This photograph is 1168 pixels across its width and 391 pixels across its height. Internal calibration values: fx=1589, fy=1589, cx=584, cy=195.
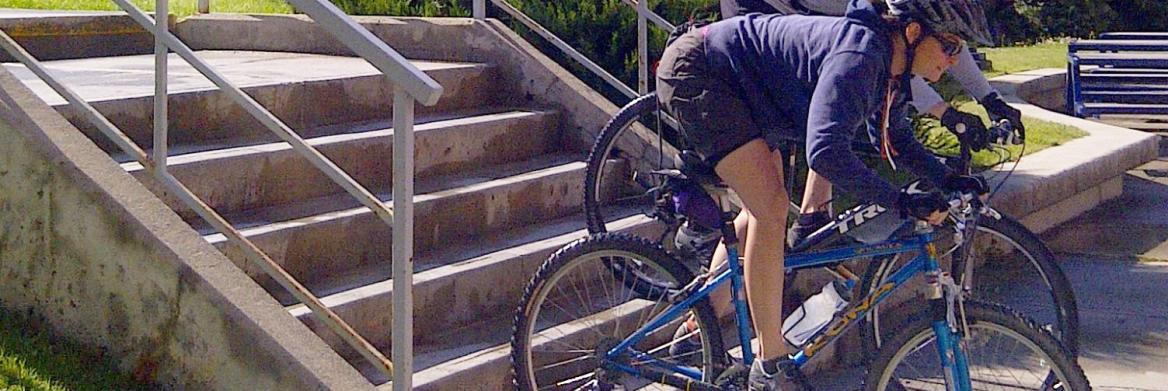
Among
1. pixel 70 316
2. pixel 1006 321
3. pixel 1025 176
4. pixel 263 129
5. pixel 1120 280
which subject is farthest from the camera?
pixel 1025 176

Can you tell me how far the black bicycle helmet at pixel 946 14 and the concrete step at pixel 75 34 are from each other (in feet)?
14.1

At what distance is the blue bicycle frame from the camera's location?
428 cm

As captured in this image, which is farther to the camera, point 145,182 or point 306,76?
point 306,76

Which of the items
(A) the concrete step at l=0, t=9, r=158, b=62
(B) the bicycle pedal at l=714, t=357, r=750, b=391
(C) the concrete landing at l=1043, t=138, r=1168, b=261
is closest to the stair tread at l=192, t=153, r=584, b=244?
(B) the bicycle pedal at l=714, t=357, r=750, b=391

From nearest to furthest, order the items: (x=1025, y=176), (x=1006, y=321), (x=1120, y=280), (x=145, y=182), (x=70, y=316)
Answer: (x=1006, y=321), (x=70, y=316), (x=145, y=182), (x=1120, y=280), (x=1025, y=176)

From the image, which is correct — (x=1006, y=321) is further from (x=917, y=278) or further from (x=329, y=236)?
(x=329, y=236)

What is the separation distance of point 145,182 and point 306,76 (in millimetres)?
1601

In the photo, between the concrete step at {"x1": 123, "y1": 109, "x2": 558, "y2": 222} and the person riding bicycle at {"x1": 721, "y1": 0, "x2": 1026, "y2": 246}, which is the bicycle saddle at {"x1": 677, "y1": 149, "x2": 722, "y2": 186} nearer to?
the person riding bicycle at {"x1": 721, "y1": 0, "x2": 1026, "y2": 246}

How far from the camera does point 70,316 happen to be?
456cm

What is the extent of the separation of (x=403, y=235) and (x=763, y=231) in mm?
1059

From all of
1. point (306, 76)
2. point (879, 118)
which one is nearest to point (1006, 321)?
point (879, 118)

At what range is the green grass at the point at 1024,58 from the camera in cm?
1533

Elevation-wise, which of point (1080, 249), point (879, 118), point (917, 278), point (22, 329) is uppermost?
point (879, 118)

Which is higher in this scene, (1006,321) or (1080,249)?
(1006,321)
